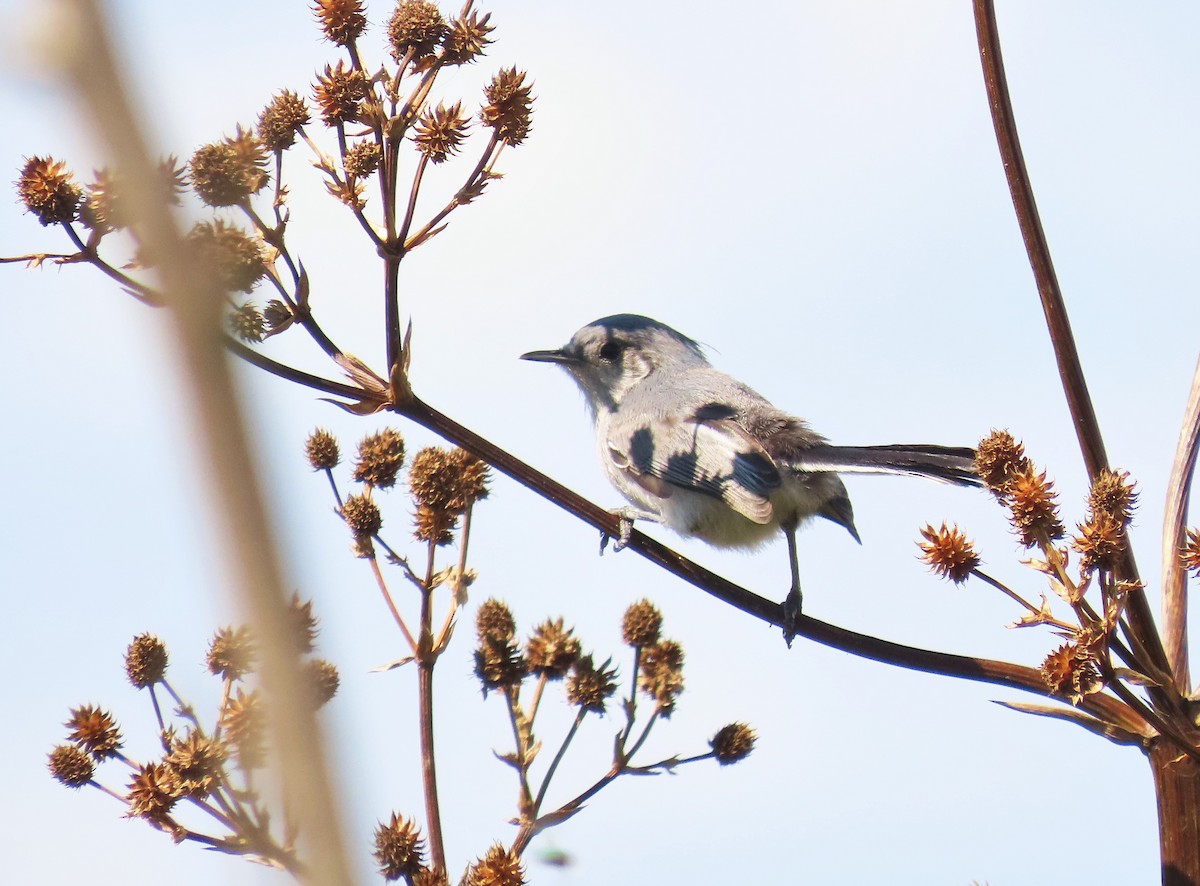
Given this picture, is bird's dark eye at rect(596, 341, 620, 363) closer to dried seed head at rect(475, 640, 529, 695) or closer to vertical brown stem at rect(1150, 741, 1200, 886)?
dried seed head at rect(475, 640, 529, 695)

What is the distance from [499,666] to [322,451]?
0.88 metres

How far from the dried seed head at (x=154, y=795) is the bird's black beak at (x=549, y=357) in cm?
367

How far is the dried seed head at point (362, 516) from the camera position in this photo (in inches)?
140

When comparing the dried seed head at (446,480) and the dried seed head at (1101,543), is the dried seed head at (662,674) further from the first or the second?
the dried seed head at (1101,543)

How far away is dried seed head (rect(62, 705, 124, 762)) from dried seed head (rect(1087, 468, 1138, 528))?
2392 mm

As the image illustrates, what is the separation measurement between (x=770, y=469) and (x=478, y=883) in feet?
10.1

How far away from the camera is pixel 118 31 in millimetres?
713

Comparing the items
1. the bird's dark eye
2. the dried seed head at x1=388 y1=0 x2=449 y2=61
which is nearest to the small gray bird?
the bird's dark eye

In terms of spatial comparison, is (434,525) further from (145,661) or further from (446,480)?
(145,661)

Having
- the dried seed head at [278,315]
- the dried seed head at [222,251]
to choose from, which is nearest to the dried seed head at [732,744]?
the dried seed head at [278,315]

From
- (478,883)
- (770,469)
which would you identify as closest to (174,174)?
(478,883)

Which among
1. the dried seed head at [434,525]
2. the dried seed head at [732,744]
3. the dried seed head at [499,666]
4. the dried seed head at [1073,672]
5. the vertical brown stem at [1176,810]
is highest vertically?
the dried seed head at [434,525]

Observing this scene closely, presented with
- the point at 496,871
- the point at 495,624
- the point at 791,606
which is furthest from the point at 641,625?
the point at 496,871

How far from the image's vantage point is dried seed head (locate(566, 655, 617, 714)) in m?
3.60
